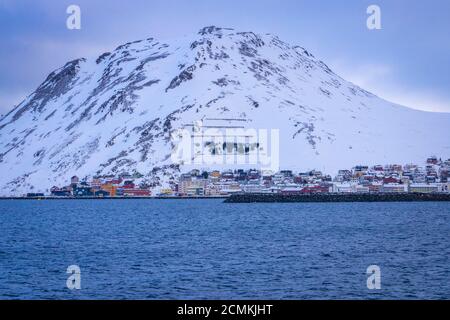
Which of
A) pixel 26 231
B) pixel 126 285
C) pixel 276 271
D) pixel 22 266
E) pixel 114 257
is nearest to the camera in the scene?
pixel 126 285

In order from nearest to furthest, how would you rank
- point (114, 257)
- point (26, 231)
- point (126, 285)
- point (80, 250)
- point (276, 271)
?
point (126, 285), point (276, 271), point (114, 257), point (80, 250), point (26, 231)

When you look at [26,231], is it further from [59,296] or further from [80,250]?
[59,296]

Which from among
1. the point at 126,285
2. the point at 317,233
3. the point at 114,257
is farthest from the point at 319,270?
the point at 317,233

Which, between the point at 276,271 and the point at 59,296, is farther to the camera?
the point at 276,271

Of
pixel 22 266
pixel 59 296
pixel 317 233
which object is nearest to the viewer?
pixel 59 296

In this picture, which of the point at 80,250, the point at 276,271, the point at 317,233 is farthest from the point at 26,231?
the point at 276,271

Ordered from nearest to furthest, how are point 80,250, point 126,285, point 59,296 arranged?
point 59,296, point 126,285, point 80,250

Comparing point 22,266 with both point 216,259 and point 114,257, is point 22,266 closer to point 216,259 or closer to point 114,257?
point 114,257
